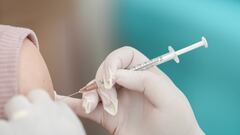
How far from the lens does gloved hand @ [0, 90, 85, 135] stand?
0.46 metres

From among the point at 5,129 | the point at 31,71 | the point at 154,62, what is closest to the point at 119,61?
the point at 154,62

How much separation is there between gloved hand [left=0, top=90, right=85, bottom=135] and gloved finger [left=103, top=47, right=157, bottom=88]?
0.16 m

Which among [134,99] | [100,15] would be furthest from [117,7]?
[134,99]

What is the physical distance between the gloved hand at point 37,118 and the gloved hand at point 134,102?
0.17 m

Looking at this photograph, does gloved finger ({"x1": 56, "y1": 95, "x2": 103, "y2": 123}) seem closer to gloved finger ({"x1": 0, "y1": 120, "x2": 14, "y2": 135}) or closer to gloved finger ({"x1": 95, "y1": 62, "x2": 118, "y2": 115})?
gloved finger ({"x1": 95, "y1": 62, "x2": 118, "y2": 115})

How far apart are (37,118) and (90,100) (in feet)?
0.67

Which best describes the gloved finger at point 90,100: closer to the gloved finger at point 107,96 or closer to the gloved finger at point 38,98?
the gloved finger at point 107,96

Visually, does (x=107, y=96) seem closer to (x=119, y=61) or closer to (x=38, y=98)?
(x=119, y=61)

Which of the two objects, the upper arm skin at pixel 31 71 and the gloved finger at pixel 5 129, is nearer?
the gloved finger at pixel 5 129

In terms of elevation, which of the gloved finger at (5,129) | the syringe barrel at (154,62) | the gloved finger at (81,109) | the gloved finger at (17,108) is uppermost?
the syringe barrel at (154,62)

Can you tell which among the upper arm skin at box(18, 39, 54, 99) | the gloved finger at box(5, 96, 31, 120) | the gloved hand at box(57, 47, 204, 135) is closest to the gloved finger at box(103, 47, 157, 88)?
the gloved hand at box(57, 47, 204, 135)

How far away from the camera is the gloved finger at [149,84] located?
667mm

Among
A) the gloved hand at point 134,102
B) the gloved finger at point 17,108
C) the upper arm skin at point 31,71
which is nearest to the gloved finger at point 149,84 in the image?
the gloved hand at point 134,102

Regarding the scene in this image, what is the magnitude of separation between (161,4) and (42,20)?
36 cm
